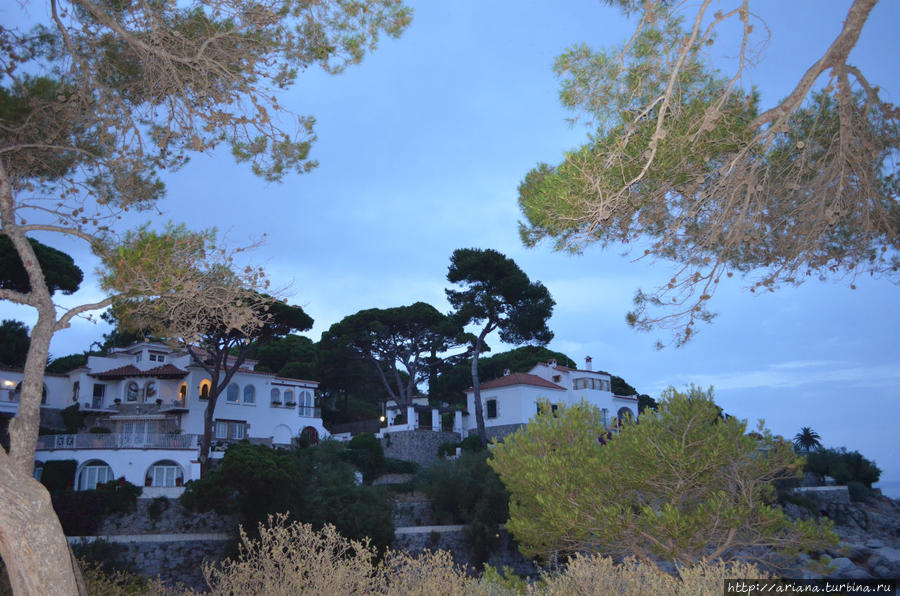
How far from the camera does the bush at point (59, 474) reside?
2127 cm

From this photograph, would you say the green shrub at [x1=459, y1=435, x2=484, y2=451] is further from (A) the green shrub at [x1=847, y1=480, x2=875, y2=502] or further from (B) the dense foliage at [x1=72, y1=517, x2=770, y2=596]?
(B) the dense foliage at [x1=72, y1=517, x2=770, y2=596]

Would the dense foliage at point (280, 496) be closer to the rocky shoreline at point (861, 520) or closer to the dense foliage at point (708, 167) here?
the dense foliage at point (708, 167)

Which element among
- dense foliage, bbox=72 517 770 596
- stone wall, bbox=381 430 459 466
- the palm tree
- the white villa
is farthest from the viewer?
the palm tree

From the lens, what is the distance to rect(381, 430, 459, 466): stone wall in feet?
108

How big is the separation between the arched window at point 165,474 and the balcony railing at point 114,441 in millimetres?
675

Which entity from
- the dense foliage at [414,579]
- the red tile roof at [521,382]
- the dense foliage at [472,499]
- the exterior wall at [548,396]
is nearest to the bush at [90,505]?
the dense foliage at [472,499]

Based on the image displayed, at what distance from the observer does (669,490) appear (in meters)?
10.5

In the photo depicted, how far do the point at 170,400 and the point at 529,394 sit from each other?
18291mm

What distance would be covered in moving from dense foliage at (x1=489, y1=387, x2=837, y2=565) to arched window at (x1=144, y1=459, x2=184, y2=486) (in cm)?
1739

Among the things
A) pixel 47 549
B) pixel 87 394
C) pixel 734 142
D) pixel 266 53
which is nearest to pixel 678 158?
pixel 734 142

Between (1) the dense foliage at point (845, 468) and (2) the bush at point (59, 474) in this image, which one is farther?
(1) the dense foliage at point (845, 468)

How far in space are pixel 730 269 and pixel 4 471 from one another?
27.3 feet

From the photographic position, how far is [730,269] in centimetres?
877

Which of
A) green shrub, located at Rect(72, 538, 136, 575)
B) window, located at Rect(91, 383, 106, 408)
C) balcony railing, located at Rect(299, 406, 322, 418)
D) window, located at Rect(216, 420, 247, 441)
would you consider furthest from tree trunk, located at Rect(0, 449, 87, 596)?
balcony railing, located at Rect(299, 406, 322, 418)
